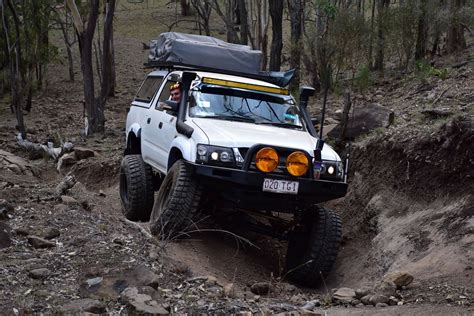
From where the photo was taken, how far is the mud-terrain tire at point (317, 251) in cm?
752

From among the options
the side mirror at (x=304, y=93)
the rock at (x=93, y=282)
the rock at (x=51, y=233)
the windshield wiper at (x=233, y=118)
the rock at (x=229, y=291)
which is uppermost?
the side mirror at (x=304, y=93)

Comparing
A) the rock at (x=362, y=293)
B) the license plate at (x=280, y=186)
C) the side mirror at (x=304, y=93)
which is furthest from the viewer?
the side mirror at (x=304, y=93)

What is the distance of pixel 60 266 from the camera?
5887 millimetres

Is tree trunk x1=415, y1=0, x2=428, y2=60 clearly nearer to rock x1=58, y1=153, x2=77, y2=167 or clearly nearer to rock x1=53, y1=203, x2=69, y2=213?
rock x1=58, y1=153, x2=77, y2=167

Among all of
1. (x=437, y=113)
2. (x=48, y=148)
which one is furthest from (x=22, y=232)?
(x=48, y=148)

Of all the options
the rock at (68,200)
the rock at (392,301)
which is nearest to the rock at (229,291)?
the rock at (392,301)

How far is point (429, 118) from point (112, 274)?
Result: 6.19 m

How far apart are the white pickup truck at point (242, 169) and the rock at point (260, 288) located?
776mm

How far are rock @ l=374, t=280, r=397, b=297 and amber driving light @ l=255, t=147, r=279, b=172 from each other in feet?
5.39

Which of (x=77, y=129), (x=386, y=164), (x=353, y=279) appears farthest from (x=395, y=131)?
(x=77, y=129)

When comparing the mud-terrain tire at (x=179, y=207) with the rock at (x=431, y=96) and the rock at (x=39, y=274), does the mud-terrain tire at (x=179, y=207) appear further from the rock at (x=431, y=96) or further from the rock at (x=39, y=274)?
the rock at (x=431, y=96)

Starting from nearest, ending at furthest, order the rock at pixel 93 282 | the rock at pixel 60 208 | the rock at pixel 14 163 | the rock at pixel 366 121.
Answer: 1. the rock at pixel 93 282
2. the rock at pixel 60 208
3. the rock at pixel 366 121
4. the rock at pixel 14 163

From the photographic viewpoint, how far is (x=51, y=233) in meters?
6.75

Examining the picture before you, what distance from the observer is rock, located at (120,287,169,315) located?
4879mm
